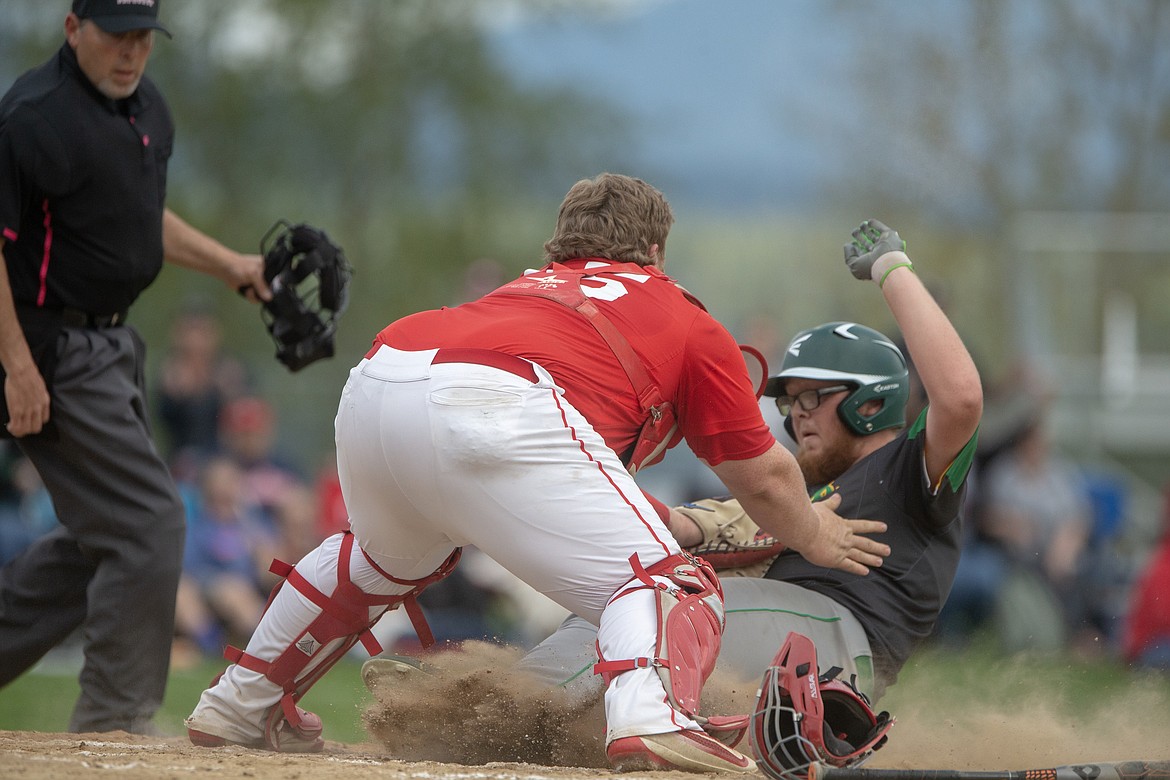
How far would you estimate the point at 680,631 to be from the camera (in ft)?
13.0

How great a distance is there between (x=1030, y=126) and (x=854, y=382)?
22390mm

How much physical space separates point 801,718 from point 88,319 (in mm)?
3296

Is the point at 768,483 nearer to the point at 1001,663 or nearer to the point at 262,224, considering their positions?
the point at 1001,663

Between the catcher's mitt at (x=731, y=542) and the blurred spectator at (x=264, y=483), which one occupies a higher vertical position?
the catcher's mitt at (x=731, y=542)

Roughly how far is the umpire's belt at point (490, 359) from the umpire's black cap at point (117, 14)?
7.00 ft

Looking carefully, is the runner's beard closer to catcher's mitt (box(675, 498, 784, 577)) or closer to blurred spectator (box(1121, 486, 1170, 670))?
catcher's mitt (box(675, 498, 784, 577))

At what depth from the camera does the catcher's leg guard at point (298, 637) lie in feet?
15.6

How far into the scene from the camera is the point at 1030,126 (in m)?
25.8

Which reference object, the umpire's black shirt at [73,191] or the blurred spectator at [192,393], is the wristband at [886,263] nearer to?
the umpire's black shirt at [73,191]

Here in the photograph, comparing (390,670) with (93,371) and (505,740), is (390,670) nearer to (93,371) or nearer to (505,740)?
(505,740)

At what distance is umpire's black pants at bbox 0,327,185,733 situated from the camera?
5.39m

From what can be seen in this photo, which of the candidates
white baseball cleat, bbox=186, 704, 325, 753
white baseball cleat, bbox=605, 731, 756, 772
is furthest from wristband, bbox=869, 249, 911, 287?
white baseball cleat, bbox=186, 704, 325, 753

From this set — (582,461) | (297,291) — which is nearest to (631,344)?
(582,461)

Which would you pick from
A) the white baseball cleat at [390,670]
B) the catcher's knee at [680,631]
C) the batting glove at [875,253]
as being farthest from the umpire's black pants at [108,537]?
the batting glove at [875,253]
